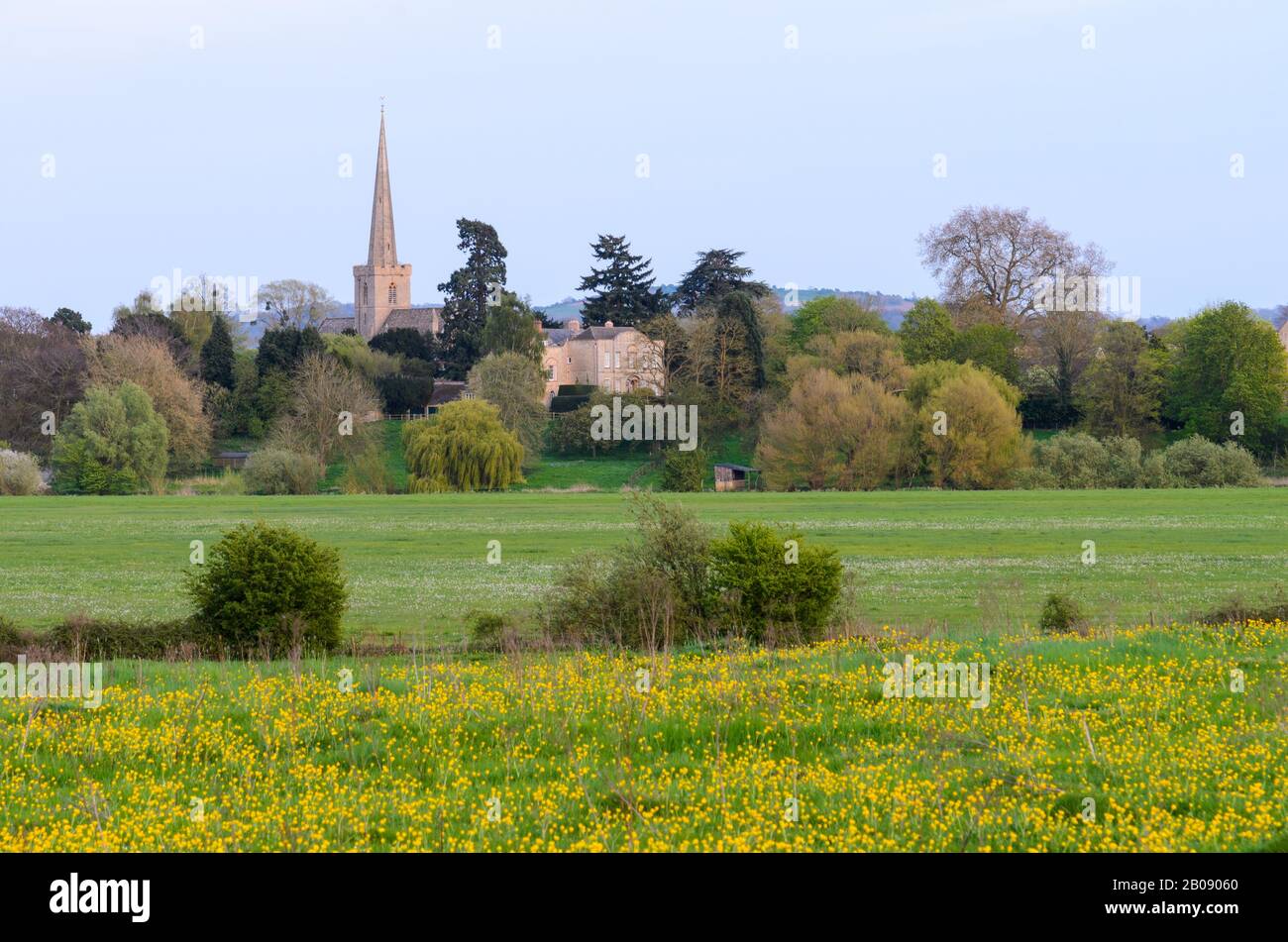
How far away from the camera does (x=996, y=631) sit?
19625mm

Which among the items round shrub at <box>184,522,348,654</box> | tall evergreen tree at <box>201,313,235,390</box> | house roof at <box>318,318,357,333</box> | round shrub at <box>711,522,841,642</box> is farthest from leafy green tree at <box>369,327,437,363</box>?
round shrub at <box>711,522,841,642</box>

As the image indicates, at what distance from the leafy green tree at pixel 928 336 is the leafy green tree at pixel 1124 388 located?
977 cm

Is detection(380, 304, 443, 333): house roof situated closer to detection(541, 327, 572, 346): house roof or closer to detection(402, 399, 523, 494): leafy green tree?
detection(541, 327, 572, 346): house roof

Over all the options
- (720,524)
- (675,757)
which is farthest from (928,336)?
(675,757)

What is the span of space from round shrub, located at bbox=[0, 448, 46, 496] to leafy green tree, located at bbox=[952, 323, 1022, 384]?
59.9 meters

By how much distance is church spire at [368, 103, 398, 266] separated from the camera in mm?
170725

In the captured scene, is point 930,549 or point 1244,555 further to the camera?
point 930,549

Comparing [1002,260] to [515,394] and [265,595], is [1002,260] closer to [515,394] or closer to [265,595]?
[515,394]

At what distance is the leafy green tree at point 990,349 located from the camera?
94750mm

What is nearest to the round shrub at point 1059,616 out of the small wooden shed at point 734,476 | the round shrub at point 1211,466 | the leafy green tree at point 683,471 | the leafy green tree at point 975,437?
the leafy green tree at point 975,437

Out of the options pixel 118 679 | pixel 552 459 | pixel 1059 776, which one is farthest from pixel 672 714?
pixel 552 459
